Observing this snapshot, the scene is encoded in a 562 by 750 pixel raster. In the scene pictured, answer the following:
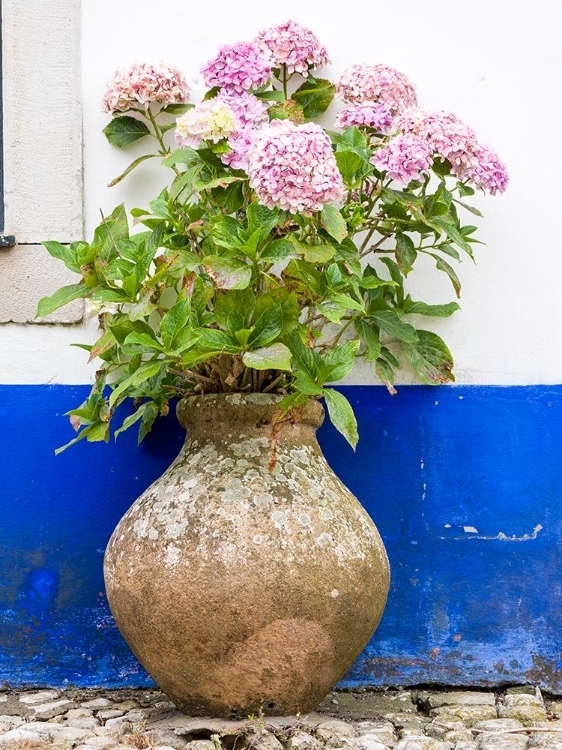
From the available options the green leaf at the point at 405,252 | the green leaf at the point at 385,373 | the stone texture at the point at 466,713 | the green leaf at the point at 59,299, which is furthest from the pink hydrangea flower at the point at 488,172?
the stone texture at the point at 466,713

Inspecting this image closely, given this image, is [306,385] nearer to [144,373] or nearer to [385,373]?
[144,373]

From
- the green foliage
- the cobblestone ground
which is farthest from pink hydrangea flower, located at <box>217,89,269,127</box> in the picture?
the cobblestone ground

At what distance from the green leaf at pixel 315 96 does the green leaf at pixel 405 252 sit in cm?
52

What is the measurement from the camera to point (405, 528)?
3.05m

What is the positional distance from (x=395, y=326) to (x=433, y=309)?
0.62 ft

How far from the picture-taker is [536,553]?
→ 119 inches

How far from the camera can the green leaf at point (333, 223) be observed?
2533 millimetres

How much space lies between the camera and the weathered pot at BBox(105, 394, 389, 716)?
94.2 inches

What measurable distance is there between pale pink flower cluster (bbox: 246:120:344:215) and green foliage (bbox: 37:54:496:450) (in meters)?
0.08

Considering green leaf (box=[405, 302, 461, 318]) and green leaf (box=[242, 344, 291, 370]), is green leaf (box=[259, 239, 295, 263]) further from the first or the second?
green leaf (box=[405, 302, 461, 318])

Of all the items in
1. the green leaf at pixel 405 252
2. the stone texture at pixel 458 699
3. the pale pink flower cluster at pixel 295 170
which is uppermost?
the pale pink flower cluster at pixel 295 170

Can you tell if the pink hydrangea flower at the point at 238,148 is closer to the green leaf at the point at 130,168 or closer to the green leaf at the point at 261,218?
the green leaf at the point at 261,218

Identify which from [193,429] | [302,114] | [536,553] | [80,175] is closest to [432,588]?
[536,553]

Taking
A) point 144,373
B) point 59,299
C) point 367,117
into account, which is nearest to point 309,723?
point 144,373
